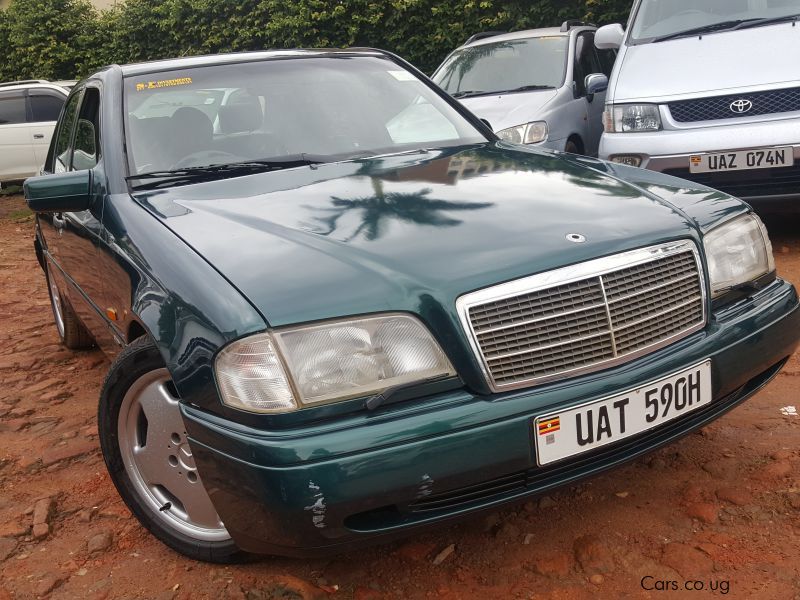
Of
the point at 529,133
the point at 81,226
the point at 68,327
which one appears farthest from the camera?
the point at 529,133

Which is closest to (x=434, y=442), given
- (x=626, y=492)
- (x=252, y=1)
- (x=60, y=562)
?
(x=626, y=492)

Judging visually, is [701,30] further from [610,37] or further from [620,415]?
[620,415]

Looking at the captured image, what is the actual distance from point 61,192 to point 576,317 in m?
1.87

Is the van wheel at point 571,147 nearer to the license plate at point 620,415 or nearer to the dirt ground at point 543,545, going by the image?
the dirt ground at point 543,545

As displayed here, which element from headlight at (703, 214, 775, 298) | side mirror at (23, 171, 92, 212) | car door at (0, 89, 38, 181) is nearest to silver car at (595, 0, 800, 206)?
headlight at (703, 214, 775, 298)

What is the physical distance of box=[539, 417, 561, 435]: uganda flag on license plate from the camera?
203cm

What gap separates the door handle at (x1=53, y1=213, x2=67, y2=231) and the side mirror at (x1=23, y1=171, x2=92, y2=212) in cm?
58

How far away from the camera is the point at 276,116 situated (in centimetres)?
329

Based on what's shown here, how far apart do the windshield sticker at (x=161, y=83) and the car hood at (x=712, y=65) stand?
125 inches

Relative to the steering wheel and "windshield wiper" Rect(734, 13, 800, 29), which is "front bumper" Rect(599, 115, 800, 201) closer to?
"windshield wiper" Rect(734, 13, 800, 29)

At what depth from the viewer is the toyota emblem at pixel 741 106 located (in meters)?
5.09

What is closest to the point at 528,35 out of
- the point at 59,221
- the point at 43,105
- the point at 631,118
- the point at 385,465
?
the point at 631,118

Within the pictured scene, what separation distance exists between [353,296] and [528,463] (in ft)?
1.91

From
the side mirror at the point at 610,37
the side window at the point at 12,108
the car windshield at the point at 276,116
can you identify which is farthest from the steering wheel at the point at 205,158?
the side window at the point at 12,108
